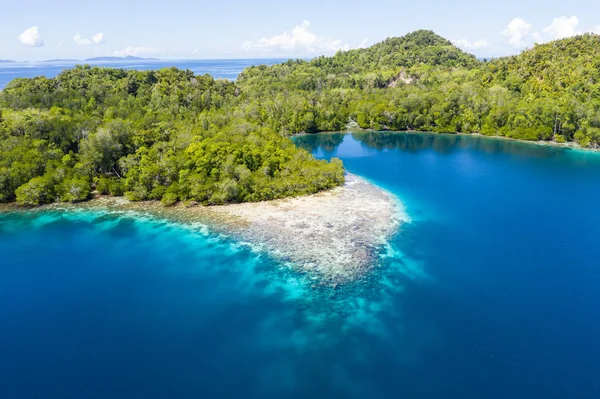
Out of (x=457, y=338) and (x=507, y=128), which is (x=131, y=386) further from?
(x=507, y=128)

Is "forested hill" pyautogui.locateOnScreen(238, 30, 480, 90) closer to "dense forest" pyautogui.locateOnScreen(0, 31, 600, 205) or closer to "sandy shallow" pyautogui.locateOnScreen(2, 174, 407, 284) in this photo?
"dense forest" pyautogui.locateOnScreen(0, 31, 600, 205)

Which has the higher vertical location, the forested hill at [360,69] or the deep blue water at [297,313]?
the forested hill at [360,69]

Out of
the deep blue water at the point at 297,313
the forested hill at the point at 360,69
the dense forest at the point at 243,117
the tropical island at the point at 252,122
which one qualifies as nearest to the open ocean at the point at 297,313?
the deep blue water at the point at 297,313

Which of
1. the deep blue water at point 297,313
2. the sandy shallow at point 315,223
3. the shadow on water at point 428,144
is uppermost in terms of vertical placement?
the shadow on water at point 428,144

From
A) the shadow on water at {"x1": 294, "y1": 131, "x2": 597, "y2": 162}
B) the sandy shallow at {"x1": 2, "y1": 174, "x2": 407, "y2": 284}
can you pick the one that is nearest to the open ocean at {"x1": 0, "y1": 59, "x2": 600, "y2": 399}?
the sandy shallow at {"x1": 2, "y1": 174, "x2": 407, "y2": 284}

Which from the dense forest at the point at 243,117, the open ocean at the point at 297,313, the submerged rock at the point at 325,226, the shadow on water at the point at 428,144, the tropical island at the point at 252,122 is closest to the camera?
the open ocean at the point at 297,313

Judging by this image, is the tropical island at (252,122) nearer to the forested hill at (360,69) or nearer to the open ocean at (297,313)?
the forested hill at (360,69)

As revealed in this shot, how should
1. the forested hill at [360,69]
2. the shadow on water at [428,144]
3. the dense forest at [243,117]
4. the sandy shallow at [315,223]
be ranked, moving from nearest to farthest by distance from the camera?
the sandy shallow at [315,223] < the dense forest at [243,117] < the shadow on water at [428,144] < the forested hill at [360,69]
